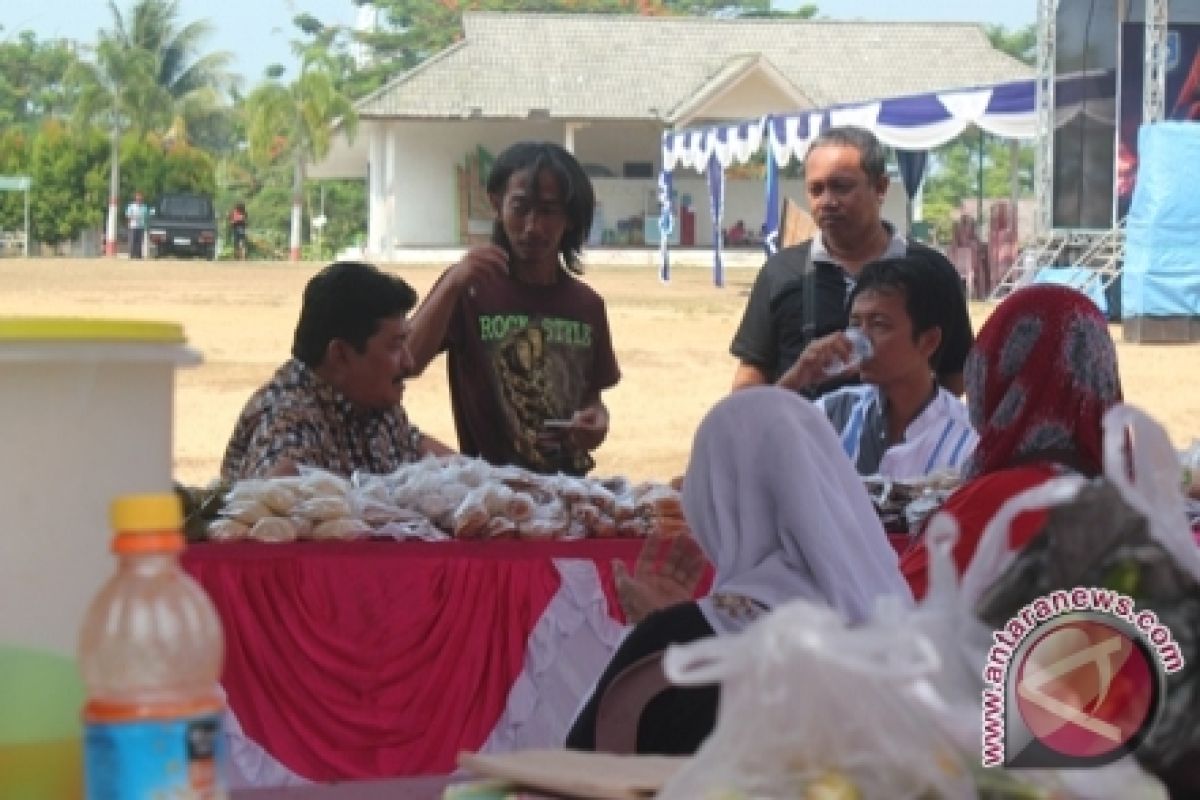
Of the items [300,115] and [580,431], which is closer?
[580,431]

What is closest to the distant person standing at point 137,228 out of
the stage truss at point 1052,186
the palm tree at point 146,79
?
the palm tree at point 146,79

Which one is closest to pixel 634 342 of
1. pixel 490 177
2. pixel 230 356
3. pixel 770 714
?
pixel 230 356

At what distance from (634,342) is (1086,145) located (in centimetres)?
869

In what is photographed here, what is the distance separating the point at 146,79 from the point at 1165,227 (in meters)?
39.2

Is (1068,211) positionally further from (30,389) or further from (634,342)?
(30,389)

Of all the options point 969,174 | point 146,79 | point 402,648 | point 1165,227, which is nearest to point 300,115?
point 146,79

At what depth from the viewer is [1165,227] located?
1938 centimetres

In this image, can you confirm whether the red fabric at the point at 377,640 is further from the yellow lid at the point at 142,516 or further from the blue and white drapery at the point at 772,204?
the blue and white drapery at the point at 772,204

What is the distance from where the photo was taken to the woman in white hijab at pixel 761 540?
2242 millimetres

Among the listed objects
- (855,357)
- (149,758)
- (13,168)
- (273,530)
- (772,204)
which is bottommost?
(273,530)

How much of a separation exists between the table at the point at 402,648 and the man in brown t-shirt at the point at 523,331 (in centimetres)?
55

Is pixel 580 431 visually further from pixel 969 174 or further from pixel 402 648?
pixel 969 174

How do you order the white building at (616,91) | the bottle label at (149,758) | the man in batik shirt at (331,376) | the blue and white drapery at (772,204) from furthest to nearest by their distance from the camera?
the white building at (616,91)
the blue and white drapery at (772,204)
the man in batik shirt at (331,376)
the bottle label at (149,758)

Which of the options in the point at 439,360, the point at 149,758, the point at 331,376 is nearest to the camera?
the point at 149,758
